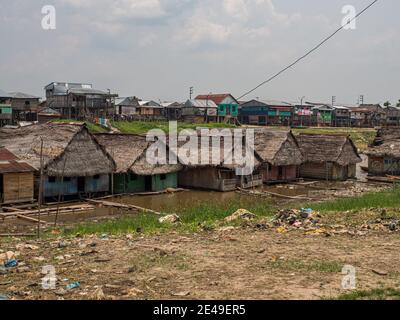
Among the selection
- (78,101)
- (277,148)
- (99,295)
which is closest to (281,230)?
(99,295)

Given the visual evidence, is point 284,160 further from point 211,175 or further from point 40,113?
point 40,113

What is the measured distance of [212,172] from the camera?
2781 cm

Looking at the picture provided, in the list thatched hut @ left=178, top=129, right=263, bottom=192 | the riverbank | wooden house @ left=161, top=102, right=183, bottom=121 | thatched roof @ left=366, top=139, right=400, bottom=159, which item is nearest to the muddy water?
thatched hut @ left=178, top=129, right=263, bottom=192

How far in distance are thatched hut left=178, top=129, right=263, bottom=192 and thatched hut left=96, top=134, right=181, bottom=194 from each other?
1.24m

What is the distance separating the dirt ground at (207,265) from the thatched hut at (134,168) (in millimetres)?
13383

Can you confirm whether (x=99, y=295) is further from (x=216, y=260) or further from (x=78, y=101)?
(x=78, y=101)

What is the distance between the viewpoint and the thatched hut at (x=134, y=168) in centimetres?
2548

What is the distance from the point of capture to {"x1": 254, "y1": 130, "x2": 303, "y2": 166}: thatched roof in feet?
100

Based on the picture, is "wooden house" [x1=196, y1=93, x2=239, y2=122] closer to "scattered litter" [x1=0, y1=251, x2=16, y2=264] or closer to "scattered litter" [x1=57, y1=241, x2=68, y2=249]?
"scattered litter" [x1=57, y1=241, x2=68, y2=249]

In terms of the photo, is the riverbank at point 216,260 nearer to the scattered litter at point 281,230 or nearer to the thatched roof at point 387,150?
the scattered litter at point 281,230

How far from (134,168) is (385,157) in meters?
18.7
